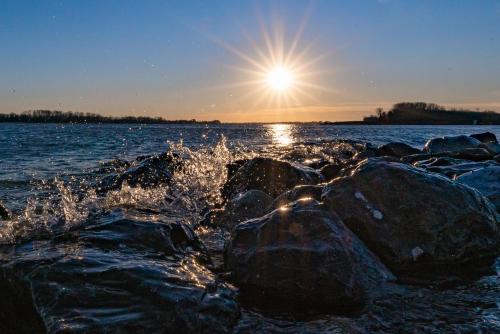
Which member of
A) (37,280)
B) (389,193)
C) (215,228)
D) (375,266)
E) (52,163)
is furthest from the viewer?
(52,163)

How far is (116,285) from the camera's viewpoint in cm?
354

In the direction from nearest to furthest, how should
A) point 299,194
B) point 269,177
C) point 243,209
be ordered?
1. point 299,194
2. point 243,209
3. point 269,177

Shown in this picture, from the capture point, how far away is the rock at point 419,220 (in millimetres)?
4754

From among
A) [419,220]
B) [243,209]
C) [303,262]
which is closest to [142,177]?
[243,209]

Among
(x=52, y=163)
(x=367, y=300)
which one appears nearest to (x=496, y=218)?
(x=367, y=300)

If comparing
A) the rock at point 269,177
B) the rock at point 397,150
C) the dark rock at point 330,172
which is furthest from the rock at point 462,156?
the rock at point 269,177

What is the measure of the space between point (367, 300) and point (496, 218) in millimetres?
2524

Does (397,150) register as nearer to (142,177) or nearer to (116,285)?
(142,177)

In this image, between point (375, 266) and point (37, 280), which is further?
point (375, 266)

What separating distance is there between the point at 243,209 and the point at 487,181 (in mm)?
3838

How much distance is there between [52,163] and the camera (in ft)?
58.9

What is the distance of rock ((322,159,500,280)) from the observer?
475 cm

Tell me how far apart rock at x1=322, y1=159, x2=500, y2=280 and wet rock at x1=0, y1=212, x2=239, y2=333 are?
71.0 inches

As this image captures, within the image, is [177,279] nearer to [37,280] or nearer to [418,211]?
[37,280]
